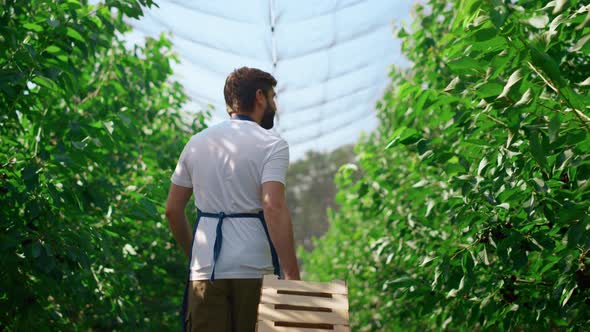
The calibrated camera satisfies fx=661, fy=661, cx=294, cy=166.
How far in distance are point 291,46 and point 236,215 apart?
4.33m

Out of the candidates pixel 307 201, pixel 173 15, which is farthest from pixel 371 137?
pixel 307 201

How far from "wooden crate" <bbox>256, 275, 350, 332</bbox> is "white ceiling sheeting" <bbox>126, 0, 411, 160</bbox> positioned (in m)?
3.99

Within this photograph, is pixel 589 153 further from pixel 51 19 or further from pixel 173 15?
pixel 173 15

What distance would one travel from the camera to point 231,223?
7.70ft

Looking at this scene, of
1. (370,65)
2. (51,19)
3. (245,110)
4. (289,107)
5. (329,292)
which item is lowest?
(329,292)

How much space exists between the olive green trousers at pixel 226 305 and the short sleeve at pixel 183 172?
0.45 m

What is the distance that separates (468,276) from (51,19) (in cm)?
210

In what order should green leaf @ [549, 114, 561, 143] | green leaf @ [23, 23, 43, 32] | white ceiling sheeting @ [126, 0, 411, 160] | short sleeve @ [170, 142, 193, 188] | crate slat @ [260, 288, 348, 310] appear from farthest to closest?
white ceiling sheeting @ [126, 0, 411, 160]
green leaf @ [23, 23, 43, 32]
short sleeve @ [170, 142, 193, 188]
crate slat @ [260, 288, 348, 310]
green leaf @ [549, 114, 561, 143]

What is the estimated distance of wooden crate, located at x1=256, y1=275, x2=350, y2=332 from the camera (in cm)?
179

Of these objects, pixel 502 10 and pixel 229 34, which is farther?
pixel 229 34

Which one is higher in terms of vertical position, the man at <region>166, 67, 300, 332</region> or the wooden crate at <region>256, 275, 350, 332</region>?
the man at <region>166, 67, 300, 332</region>

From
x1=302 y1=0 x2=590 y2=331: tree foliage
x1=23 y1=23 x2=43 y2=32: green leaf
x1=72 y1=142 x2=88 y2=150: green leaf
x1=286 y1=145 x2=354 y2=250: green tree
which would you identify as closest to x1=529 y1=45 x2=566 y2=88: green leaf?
x1=302 y1=0 x2=590 y2=331: tree foliage

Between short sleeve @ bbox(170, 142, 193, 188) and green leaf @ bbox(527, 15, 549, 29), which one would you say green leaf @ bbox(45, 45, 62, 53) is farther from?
green leaf @ bbox(527, 15, 549, 29)

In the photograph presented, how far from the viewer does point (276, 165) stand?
2.36 m
